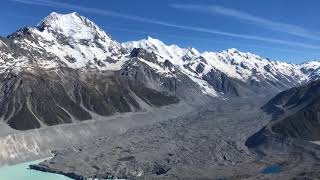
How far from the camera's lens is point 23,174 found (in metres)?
183

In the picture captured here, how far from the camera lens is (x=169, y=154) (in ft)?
639

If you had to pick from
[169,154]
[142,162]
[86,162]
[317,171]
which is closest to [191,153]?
Answer: [169,154]

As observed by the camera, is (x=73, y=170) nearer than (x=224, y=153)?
Yes

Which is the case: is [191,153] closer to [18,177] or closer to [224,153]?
[224,153]

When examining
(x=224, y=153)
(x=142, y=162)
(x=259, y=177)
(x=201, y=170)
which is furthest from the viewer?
(x=224, y=153)

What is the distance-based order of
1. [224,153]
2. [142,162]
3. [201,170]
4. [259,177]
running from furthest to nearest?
[224,153]
[142,162]
[201,170]
[259,177]

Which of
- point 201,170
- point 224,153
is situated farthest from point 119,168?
point 224,153

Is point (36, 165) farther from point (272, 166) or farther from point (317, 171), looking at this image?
point (317, 171)

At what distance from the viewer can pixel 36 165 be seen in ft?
627

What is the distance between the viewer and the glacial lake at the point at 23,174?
17546cm

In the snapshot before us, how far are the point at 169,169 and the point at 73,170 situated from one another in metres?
28.9

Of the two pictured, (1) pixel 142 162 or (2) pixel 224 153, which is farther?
(2) pixel 224 153

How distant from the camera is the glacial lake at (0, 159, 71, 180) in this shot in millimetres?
175462

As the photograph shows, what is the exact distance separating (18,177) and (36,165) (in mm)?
12632
